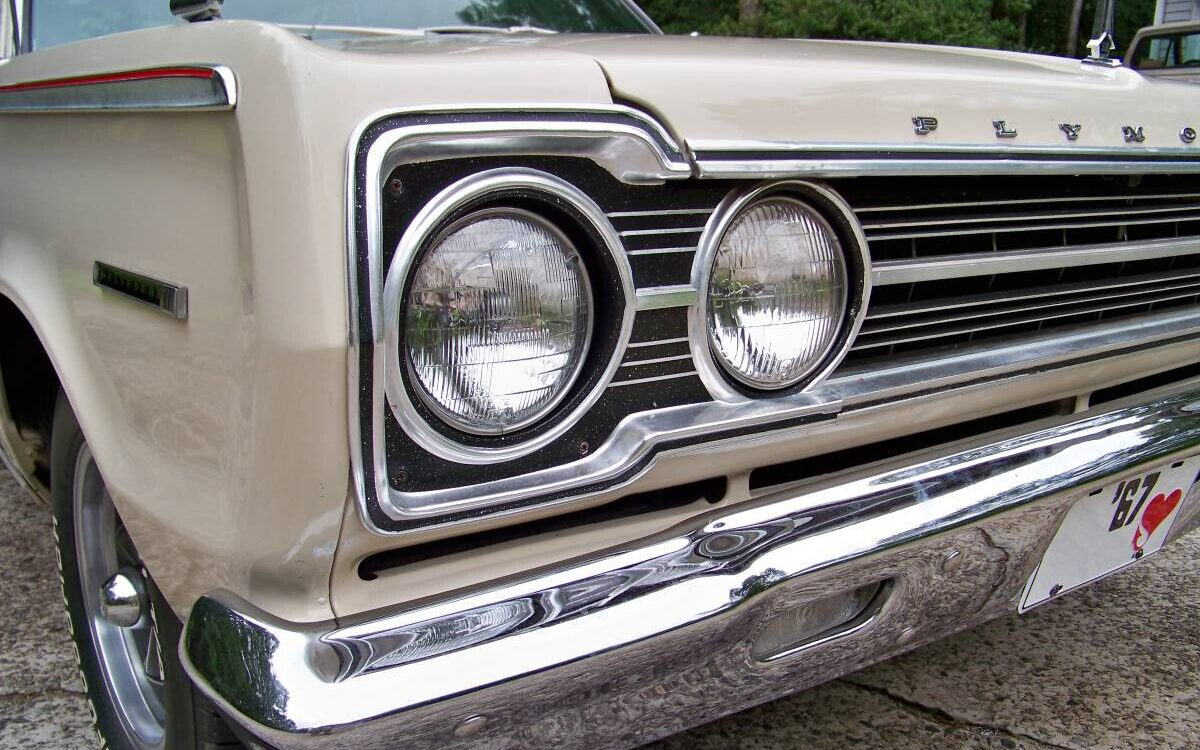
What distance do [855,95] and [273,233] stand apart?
0.77m

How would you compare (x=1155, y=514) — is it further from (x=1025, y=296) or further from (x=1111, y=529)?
(x=1025, y=296)

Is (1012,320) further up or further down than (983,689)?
further up

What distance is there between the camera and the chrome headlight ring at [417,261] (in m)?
1.07

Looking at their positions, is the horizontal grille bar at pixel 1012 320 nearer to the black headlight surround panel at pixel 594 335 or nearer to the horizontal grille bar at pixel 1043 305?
the horizontal grille bar at pixel 1043 305

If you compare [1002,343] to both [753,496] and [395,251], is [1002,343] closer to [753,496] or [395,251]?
[753,496]

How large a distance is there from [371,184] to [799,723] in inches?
56.9

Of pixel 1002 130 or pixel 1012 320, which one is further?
pixel 1012 320

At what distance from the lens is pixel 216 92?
1.07 meters

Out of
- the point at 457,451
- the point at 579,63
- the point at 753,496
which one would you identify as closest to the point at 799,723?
the point at 753,496

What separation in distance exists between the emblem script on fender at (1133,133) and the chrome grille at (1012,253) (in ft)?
0.25

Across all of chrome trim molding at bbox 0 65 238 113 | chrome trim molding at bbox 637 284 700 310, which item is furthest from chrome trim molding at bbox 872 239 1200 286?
chrome trim molding at bbox 0 65 238 113

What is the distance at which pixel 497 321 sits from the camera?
1.16 metres

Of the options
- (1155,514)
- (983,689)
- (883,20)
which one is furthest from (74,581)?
(883,20)

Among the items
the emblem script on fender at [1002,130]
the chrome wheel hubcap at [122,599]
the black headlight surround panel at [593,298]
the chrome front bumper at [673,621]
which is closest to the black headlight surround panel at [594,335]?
the black headlight surround panel at [593,298]
